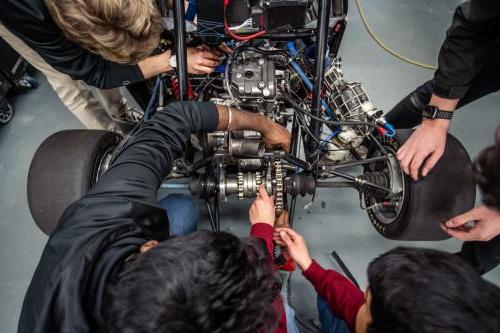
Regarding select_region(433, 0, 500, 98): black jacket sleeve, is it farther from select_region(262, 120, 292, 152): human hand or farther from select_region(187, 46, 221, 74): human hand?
select_region(187, 46, 221, 74): human hand

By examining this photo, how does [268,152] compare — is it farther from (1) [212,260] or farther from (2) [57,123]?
(2) [57,123]

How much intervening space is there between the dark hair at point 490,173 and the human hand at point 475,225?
21.7 inches

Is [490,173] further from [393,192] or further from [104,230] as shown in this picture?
[104,230]

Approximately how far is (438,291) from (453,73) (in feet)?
2.64

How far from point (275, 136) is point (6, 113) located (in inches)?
68.0

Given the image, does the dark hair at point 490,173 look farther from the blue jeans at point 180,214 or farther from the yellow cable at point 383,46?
the yellow cable at point 383,46

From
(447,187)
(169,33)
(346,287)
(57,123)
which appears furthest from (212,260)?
(57,123)

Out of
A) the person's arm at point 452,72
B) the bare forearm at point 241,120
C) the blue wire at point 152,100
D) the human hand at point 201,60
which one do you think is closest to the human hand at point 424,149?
the person's arm at point 452,72

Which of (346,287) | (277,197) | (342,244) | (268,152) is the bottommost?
(342,244)

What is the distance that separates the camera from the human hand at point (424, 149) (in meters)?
1.10

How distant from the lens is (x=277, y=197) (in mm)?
1240

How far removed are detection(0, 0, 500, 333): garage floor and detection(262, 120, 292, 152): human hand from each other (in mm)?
501

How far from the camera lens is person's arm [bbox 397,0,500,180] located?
1.05m

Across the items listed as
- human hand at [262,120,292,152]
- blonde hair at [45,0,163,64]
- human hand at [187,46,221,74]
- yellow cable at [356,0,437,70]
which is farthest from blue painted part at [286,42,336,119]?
yellow cable at [356,0,437,70]
